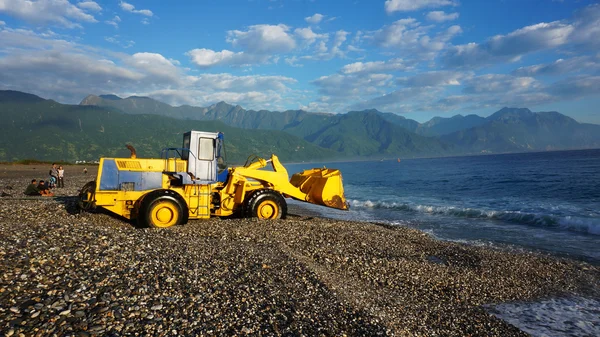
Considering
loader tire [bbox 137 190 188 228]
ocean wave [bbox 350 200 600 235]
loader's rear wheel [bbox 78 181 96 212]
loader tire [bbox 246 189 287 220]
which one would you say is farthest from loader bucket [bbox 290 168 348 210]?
ocean wave [bbox 350 200 600 235]

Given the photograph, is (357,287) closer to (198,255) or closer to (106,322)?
(198,255)

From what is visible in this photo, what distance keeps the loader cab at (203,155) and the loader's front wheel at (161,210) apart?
1299 millimetres

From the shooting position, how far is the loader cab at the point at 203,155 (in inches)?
543

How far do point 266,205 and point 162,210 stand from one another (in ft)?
12.8

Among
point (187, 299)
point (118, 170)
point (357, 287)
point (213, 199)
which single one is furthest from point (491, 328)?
point (118, 170)

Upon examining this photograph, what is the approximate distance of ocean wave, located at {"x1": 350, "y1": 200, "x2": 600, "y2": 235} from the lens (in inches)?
688

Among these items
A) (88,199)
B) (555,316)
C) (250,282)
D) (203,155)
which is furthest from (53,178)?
(555,316)

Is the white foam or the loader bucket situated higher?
the loader bucket

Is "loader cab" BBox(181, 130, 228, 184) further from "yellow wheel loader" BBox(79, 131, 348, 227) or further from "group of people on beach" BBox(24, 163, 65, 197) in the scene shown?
"group of people on beach" BBox(24, 163, 65, 197)

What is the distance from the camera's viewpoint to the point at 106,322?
16.8 ft

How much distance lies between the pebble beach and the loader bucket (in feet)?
11.2

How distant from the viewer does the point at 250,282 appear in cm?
712

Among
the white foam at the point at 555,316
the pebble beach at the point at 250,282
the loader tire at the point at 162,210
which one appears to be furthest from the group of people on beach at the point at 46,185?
the white foam at the point at 555,316

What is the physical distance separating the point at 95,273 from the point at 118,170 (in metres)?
6.50
